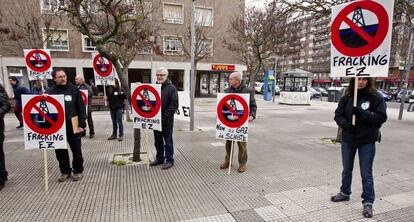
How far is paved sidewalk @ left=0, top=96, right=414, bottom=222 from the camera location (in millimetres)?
3357

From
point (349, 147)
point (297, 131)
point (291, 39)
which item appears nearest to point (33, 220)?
point (349, 147)

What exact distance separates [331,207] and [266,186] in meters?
1.02

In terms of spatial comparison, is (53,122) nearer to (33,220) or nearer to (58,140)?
(58,140)

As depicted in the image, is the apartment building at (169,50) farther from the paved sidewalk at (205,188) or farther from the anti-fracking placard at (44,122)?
the anti-fracking placard at (44,122)

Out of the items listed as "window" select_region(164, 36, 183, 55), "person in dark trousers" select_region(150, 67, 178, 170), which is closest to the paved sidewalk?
"person in dark trousers" select_region(150, 67, 178, 170)

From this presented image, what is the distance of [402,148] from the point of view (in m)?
6.92

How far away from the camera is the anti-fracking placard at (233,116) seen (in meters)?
4.73

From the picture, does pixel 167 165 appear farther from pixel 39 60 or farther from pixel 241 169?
pixel 39 60

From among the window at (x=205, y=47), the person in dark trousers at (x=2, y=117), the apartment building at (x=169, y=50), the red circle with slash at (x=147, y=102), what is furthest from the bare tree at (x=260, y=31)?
the person in dark trousers at (x=2, y=117)

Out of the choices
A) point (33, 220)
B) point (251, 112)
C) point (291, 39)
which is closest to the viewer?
point (33, 220)

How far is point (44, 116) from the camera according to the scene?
3.96 meters

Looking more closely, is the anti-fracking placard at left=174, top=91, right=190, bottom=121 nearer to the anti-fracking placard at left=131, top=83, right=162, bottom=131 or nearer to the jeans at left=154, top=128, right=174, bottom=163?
the jeans at left=154, top=128, right=174, bottom=163

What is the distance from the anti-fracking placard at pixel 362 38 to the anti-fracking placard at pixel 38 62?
662cm

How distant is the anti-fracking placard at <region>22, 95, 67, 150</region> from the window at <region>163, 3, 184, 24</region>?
23.2 meters
